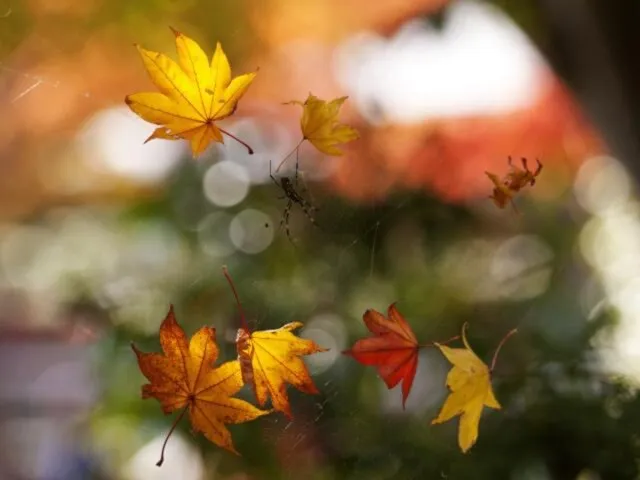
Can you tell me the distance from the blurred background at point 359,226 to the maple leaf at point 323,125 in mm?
64

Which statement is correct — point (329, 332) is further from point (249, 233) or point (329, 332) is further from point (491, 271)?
point (491, 271)

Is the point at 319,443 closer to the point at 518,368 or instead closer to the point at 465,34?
the point at 518,368

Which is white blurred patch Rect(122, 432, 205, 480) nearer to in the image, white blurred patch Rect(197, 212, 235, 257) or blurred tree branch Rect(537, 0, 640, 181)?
white blurred patch Rect(197, 212, 235, 257)

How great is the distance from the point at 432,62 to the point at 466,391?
1.24 feet

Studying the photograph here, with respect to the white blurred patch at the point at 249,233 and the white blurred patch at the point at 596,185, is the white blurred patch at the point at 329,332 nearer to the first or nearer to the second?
the white blurred patch at the point at 249,233

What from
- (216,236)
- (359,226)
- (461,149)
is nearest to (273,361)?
(359,226)

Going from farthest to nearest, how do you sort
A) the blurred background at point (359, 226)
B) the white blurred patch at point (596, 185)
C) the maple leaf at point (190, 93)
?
1. the white blurred patch at point (596, 185)
2. the blurred background at point (359, 226)
3. the maple leaf at point (190, 93)

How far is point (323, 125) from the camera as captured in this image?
0.79ft

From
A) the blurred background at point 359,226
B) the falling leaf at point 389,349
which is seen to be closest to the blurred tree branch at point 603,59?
the blurred background at point 359,226

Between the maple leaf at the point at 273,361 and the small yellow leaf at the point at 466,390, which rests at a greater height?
the maple leaf at the point at 273,361

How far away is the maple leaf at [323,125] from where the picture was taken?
233 millimetres

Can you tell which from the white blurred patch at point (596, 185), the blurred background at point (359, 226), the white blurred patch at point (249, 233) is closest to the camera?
the blurred background at point (359, 226)

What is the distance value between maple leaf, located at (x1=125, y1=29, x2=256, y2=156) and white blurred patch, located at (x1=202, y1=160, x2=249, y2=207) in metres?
0.22

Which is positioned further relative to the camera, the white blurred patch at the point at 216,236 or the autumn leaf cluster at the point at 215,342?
the white blurred patch at the point at 216,236
